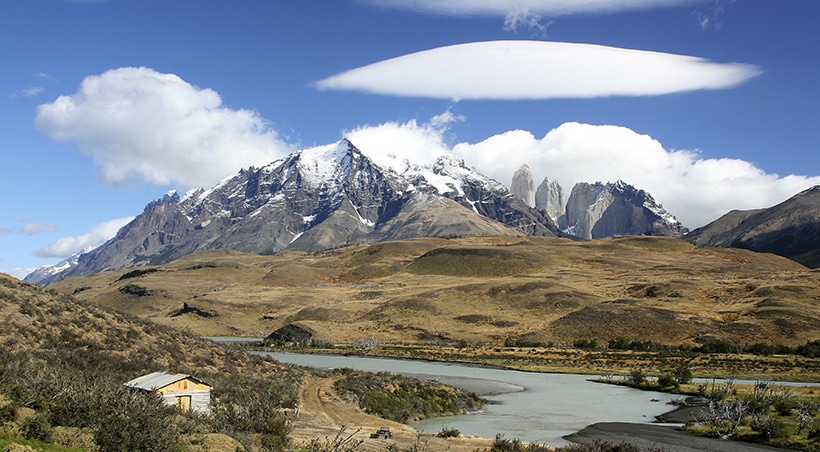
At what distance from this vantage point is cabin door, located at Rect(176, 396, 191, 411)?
27.3 m

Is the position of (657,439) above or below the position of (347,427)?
below

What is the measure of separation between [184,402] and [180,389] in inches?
21.9

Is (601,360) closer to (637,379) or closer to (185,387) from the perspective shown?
(637,379)

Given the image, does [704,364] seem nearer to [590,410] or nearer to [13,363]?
[590,410]

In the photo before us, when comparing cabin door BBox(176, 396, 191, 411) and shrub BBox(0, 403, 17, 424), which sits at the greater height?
shrub BBox(0, 403, 17, 424)

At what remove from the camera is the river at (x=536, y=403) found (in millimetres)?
42312

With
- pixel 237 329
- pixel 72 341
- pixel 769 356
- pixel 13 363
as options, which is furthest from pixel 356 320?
pixel 13 363

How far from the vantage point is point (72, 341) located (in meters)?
38.3

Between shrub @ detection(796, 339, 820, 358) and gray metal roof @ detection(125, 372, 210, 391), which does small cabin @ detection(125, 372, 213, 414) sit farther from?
shrub @ detection(796, 339, 820, 358)

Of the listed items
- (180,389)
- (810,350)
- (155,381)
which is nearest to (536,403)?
(180,389)

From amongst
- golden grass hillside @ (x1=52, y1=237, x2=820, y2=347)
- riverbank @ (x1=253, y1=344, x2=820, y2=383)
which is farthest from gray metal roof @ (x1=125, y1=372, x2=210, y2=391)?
golden grass hillside @ (x1=52, y1=237, x2=820, y2=347)

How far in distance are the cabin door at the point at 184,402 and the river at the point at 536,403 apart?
17.1m

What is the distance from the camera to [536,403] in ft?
180

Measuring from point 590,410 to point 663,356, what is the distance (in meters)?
→ 48.5
